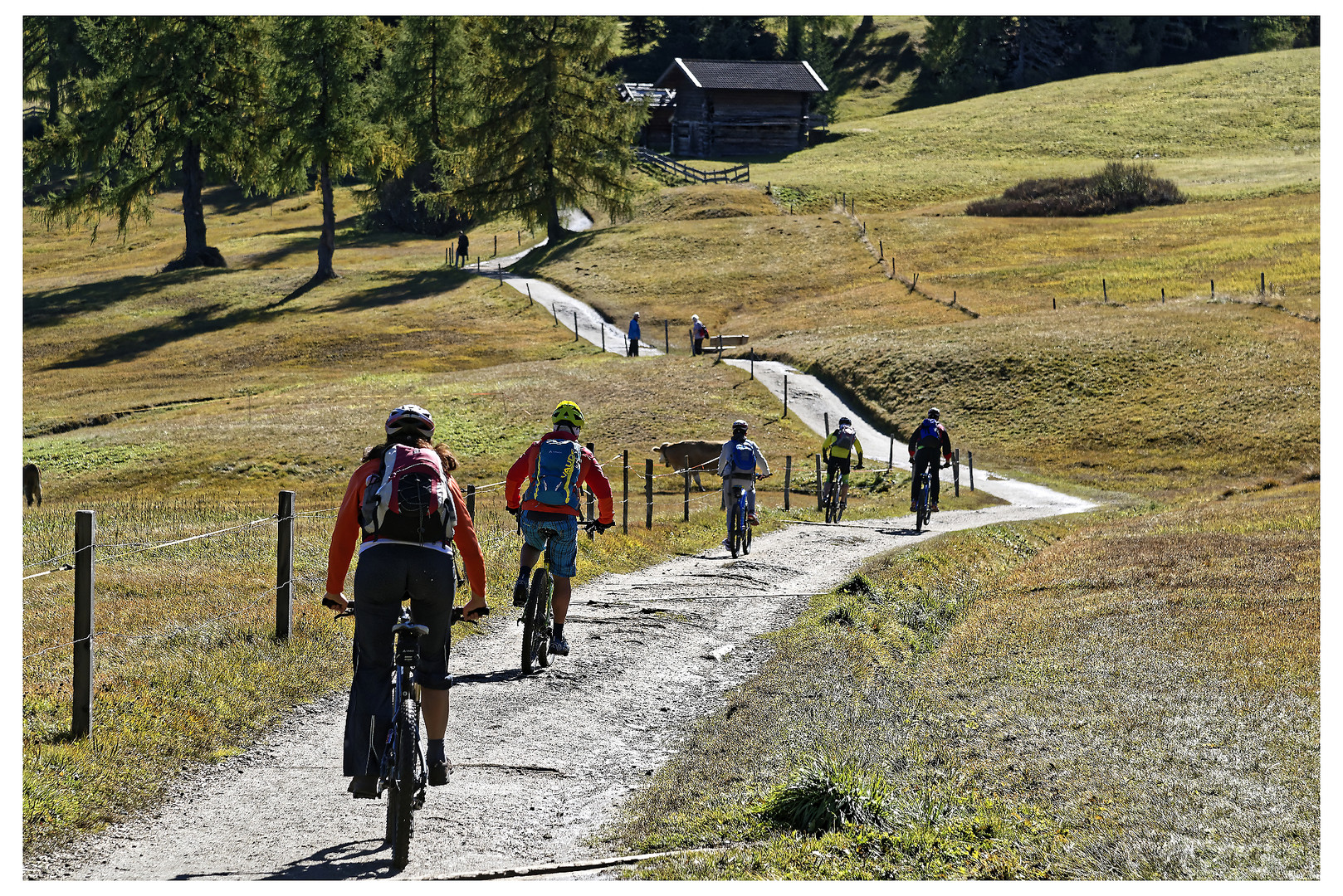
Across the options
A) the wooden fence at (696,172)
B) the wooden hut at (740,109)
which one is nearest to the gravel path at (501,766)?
the wooden fence at (696,172)

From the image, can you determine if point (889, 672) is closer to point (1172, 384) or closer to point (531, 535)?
point (531, 535)

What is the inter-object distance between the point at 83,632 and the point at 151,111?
6947cm

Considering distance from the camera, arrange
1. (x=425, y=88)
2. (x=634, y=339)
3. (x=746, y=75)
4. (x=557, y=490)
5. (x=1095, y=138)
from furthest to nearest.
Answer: (x=746, y=75) < (x=1095, y=138) < (x=425, y=88) < (x=634, y=339) < (x=557, y=490)

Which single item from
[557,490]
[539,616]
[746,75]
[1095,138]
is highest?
[746,75]

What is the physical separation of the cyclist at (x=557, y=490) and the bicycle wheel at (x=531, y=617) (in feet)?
0.29

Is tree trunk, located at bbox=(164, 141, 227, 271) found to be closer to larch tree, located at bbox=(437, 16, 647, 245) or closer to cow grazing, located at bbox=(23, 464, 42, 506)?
larch tree, located at bbox=(437, 16, 647, 245)

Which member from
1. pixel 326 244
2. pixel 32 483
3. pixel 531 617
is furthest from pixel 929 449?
pixel 326 244

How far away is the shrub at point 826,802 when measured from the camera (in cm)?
702

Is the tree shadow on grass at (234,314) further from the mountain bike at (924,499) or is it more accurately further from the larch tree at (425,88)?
the mountain bike at (924,499)

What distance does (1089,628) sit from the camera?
13406mm

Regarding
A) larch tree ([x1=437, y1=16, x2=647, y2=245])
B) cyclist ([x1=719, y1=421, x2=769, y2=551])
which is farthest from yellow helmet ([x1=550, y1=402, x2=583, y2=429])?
larch tree ([x1=437, y1=16, x2=647, y2=245])

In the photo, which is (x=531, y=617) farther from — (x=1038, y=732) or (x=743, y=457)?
(x=743, y=457)

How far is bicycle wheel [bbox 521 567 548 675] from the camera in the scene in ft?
36.3

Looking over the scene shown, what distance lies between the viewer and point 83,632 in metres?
8.60
